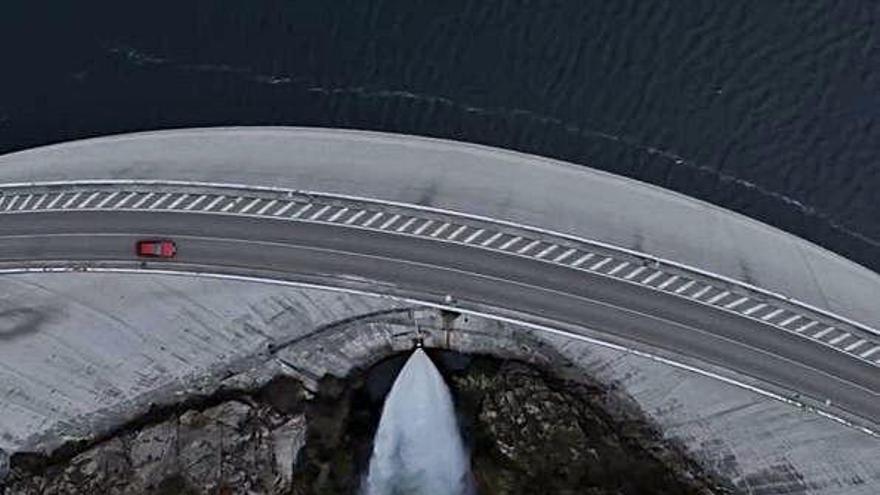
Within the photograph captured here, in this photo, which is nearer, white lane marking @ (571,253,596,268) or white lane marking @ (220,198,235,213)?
white lane marking @ (571,253,596,268)

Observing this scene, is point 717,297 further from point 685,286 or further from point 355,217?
point 355,217

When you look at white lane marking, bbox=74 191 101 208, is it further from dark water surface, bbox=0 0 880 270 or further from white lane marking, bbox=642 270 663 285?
white lane marking, bbox=642 270 663 285

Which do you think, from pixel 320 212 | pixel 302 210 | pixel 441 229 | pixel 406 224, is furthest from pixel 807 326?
pixel 302 210

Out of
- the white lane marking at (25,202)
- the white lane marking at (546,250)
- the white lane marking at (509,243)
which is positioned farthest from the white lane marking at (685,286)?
the white lane marking at (25,202)

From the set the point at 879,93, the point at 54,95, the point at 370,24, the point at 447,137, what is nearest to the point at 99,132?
the point at 54,95

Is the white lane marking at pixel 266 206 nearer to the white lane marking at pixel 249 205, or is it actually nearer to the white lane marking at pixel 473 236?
the white lane marking at pixel 249 205

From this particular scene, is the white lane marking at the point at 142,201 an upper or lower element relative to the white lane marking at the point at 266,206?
upper

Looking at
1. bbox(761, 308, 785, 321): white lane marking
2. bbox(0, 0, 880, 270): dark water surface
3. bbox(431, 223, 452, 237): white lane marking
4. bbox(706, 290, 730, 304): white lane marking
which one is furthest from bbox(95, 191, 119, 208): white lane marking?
bbox(761, 308, 785, 321): white lane marking
